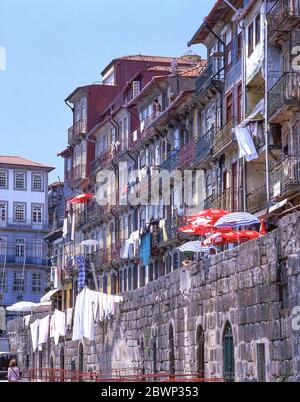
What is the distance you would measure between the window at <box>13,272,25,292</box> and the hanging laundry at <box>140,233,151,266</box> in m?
42.5

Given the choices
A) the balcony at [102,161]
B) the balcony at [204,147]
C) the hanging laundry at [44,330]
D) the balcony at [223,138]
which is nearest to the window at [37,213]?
the balcony at [102,161]

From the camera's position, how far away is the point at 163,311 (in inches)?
1207

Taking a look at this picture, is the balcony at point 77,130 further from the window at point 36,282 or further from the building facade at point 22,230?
the window at point 36,282

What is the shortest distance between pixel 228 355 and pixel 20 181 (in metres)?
71.0

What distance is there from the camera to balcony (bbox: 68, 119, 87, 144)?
61000 mm

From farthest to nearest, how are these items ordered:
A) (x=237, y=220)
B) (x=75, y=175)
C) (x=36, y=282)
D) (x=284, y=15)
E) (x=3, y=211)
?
(x=3, y=211)
(x=36, y=282)
(x=75, y=175)
(x=284, y=15)
(x=237, y=220)

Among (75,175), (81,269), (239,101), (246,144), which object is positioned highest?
(75,175)

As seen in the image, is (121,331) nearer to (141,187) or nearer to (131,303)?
(131,303)

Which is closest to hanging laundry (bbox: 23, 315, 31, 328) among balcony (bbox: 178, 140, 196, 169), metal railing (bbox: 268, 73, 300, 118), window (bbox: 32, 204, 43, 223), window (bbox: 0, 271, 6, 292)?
balcony (bbox: 178, 140, 196, 169)

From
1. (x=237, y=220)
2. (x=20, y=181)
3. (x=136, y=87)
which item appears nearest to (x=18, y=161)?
(x=20, y=181)

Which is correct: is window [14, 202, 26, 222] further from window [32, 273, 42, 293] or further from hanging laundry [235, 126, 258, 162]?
hanging laundry [235, 126, 258, 162]

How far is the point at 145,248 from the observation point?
47.7m

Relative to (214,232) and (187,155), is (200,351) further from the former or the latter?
(187,155)
